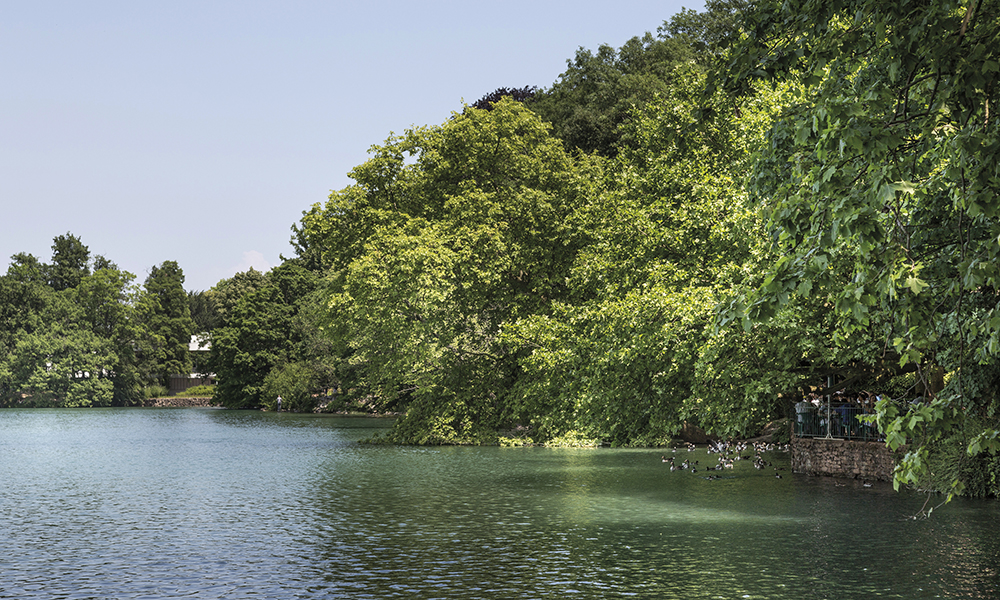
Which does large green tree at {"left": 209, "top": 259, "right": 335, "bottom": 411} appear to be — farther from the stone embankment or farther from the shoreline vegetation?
the shoreline vegetation

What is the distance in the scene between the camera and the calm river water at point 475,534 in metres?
13.6

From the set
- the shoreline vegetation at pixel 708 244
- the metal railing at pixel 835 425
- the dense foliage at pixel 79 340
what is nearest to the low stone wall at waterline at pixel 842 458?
the metal railing at pixel 835 425

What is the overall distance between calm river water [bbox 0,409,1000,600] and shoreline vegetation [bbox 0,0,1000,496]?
2.24m

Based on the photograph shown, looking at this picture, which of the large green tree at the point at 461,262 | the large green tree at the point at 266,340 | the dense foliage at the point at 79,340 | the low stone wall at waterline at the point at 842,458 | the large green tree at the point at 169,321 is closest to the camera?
the low stone wall at waterline at the point at 842,458

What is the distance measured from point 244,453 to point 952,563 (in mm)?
30852

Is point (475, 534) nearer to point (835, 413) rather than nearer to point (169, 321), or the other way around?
point (835, 413)

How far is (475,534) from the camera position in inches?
716

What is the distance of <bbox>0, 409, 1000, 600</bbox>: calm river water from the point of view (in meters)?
13.6

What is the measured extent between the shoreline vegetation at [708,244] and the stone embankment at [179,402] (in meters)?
44.3

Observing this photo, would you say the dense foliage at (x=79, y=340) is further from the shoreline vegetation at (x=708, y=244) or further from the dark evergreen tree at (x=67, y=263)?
the shoreline vegetation at (x=708, y=244)

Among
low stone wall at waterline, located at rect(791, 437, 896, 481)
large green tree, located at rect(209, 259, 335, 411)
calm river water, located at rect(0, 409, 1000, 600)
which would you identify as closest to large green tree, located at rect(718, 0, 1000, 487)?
calm river water, located at rect(0, 409, 1000, 600)

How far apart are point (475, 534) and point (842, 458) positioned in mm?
14435

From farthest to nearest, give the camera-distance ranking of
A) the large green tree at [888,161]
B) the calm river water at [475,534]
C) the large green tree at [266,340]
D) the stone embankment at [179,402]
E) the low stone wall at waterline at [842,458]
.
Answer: the stone embankment at [179,402] < the large green tree at [266,340] < the low stone wall at waterline at [842,458] < the calm river water at [475,534] < the large green tree at [888,161]

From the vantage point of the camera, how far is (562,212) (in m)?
44.2
